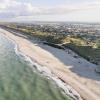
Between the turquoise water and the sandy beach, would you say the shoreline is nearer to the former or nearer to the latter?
the sandy beach

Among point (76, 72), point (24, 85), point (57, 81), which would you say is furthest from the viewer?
point (76, 72)

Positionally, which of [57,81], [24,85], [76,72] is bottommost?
[76,72]

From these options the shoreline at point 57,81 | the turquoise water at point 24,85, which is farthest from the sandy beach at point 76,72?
the turquoise water at point 24,85

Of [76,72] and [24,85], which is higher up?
[24,85]

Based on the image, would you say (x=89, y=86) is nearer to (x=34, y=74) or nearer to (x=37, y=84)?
(x=37, y=84)

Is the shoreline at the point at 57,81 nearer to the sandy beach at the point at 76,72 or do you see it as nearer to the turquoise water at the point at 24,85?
the sandy beach at the point at 76,72

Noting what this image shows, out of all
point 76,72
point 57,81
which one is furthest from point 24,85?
point 76,72

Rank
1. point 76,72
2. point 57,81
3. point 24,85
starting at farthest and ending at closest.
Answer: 1. point 76,72
2. point 57,81
3. point 24,85

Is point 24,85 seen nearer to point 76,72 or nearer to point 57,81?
point 57,81

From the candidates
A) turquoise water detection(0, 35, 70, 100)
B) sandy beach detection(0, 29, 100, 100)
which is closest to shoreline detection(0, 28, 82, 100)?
sandy beach detection(0, 29, 100, 100)
